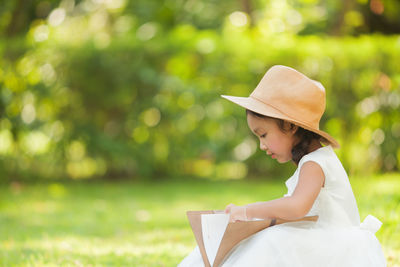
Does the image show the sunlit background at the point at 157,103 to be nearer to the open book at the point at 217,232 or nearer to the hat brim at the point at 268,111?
the open book at the point at 217,232

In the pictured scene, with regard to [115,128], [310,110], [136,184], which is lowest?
[310,110]

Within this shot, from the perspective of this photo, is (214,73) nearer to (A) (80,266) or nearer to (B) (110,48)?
(B) (110,48)

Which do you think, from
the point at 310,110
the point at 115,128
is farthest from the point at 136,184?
the point at 310,110

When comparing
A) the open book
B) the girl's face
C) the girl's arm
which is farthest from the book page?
the girl's face

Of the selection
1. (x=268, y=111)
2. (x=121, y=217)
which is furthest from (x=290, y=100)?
(x=121, y=217)

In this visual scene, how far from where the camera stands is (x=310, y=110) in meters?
2.70

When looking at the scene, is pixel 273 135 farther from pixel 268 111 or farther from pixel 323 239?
pixel 323 239

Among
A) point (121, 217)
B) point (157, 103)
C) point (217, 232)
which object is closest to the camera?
point (217, 232)

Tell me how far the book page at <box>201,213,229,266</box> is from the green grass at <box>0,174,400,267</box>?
3.76ft

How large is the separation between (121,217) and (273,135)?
12.3 feet

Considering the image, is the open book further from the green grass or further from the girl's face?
the green grass

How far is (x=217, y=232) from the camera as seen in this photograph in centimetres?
274

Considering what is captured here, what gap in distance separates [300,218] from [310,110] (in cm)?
50

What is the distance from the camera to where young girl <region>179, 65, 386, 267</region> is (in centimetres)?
252
